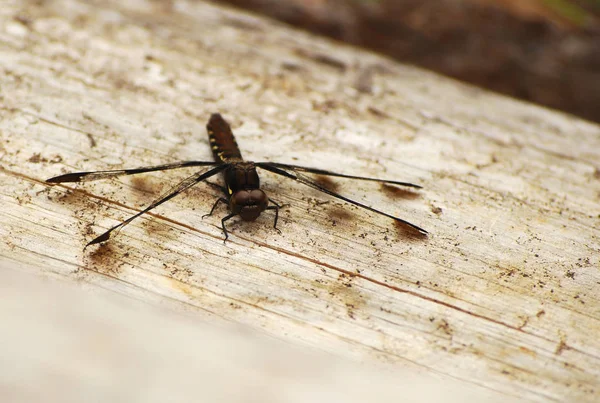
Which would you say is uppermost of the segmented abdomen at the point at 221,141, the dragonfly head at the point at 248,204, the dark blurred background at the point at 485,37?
the dark blurred background at the point at 485,37

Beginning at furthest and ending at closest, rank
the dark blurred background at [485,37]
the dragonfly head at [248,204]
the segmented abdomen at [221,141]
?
the dark blurred background at [485,37]
the segmented abdomen at [221,141]
the dragonfly head at [248,204]

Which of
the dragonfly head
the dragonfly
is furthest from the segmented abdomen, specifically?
the dragonfly head

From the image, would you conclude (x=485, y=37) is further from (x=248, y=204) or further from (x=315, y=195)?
(x=248, y=204)

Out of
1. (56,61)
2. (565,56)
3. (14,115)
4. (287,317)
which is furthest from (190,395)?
(565,56)

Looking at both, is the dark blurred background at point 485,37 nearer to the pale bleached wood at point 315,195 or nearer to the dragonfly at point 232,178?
the pale bleached wood at point 315,195

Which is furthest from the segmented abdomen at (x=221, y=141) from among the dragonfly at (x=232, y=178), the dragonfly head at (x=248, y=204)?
the dragonfly head at (x=248, y=204)

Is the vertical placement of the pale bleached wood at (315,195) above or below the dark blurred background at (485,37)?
below

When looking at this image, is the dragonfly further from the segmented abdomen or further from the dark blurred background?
the dark blurred background

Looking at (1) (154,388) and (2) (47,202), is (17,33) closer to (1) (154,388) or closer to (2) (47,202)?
(2) (47,202)

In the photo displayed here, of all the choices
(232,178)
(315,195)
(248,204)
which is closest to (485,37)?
(315,195)
